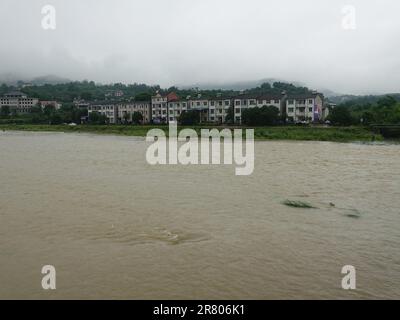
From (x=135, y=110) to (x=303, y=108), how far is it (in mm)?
35525

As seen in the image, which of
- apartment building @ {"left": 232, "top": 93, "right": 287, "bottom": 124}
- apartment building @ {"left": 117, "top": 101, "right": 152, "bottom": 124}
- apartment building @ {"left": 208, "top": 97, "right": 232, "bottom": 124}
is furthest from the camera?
apartment building @ {"left": 117, "top": 101, "right": 152, "bottom": 124}

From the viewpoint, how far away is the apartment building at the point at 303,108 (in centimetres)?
6178

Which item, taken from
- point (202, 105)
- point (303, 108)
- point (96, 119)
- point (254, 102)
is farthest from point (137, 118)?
point (303, 108)

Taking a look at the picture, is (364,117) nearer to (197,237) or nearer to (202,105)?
(202,105)

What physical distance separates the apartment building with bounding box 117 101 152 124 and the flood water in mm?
64397

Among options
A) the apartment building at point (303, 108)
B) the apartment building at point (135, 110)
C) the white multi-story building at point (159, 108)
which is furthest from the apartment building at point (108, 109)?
the apartment building at point (303, 108)

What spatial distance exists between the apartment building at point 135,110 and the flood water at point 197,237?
64.4 meters

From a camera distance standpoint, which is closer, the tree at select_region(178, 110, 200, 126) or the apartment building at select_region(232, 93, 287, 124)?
the tree at select_region(178, 110, 200, 126)

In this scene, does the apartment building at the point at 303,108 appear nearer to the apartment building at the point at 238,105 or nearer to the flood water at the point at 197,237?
the apartment building at the point at 238,105

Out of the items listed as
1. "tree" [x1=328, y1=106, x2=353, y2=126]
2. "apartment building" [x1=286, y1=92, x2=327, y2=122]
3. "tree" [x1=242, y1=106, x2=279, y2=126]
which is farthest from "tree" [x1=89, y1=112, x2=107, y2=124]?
"tree" [x1=328, y1=106, x2=353, y2=126]

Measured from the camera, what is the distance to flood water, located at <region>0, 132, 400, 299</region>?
675cm

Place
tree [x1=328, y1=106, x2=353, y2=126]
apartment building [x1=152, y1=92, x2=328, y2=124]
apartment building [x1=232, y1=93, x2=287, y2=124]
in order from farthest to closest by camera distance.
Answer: apartment building [x1=232, y1=93, x2=287, y2=124] < apartment building [x1=152, y1=92, x2=328, y2=124] < tree [x1=328, y1=106, x2=353, y2=126]

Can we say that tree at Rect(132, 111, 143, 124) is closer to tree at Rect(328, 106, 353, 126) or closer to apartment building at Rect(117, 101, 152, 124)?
apartment building at Rect(117, 101, 152, 124)

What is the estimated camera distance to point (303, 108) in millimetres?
62562
